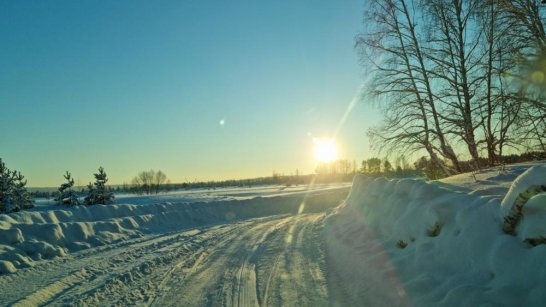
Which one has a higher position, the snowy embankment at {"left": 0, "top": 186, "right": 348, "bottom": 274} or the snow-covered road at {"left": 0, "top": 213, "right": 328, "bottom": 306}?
the snowy embankment at {"left": 0, "top": 186, "right": 348, "bottom": 274}

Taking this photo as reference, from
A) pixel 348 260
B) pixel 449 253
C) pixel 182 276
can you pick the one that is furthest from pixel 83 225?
pixel 449 253

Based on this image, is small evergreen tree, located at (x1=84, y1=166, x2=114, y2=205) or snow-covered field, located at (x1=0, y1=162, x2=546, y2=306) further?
small evergreen tree, located at (x1=84, y1=166, x2=114, y2=205)

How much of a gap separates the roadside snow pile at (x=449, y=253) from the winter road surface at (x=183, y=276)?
0.73 metres

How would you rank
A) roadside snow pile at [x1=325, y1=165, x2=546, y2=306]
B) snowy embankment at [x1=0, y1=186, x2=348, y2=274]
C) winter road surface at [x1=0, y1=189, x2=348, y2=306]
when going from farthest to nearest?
snowy embankment at [x1=0, y1=186, x2=348, y2=274]
winter road surface at [x1=0, y1=189, x2=348, y2=306]
roadside snow pile at [x1=325, y1=165, x2=546, y2=306]

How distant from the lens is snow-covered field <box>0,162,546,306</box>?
4.23 meters

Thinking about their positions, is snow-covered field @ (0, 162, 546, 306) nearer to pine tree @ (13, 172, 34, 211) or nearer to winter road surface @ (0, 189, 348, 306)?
winter road surface @ (0, 189, 348, 306)

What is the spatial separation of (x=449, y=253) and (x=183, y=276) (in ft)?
15.3

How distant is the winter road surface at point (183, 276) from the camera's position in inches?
223

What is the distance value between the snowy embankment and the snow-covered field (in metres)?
0.06

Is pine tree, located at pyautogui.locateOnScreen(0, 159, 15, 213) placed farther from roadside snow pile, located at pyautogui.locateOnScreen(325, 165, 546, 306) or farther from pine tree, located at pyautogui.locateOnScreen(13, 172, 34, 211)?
roadside snow pile, located at pyautogui.locateOnScreen(325, 165, 546, 306)

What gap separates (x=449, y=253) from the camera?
5016 millimetres

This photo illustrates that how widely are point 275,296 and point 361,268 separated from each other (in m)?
1.69

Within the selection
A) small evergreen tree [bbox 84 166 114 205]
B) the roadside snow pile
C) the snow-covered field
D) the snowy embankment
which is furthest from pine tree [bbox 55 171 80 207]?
the roadside snow pile

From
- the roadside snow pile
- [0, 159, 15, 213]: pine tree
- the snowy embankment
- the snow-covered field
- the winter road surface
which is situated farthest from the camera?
[0, 159, 15, 213]: pine tree
